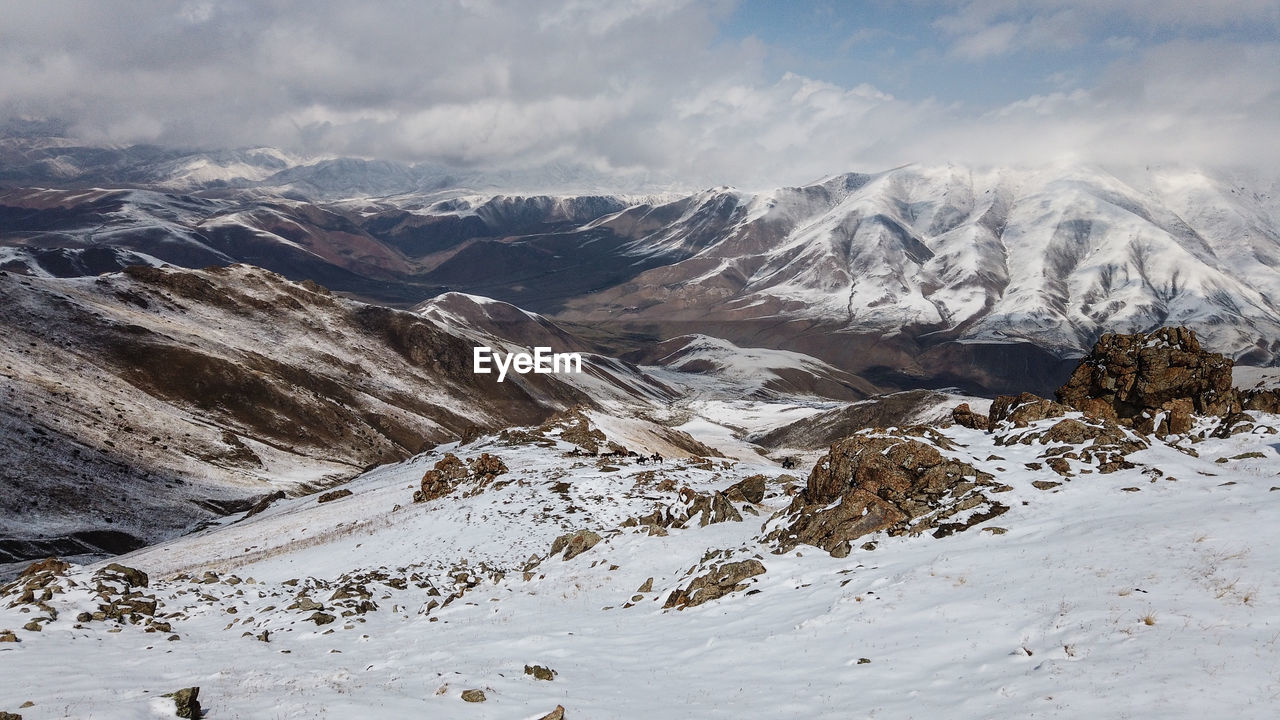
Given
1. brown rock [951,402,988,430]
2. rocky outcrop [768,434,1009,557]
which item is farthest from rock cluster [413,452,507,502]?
brown rock [951,402,988,430]

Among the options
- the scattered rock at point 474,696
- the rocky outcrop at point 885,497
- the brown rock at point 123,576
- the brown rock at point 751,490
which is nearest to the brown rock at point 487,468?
the brown rock at point 751,490

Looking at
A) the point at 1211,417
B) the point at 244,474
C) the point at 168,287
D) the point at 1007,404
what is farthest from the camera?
the point at 168,287

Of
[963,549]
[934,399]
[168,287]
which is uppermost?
[168,287]

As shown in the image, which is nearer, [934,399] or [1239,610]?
[1239,610]

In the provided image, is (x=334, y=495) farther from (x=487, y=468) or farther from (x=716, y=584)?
(x=716, y=584)

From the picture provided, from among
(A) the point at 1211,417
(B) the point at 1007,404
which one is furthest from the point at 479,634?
(A) the point at 1211,417

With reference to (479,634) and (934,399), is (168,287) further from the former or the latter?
(934,399)
